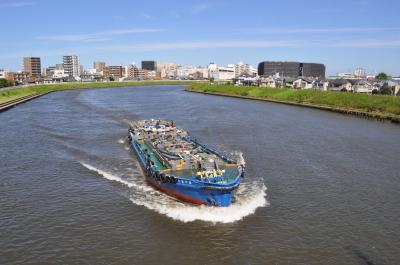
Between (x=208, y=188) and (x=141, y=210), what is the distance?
3.87 m

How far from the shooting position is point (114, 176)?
81.5 feet

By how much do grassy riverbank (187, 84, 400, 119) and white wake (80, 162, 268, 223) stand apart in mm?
39229

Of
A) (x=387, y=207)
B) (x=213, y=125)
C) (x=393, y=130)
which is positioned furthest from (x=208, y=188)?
(x=393, y=130)

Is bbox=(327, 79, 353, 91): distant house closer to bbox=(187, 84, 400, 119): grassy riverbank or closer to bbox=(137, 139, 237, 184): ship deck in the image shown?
bbox=(187, 84, 400, 119): grassy riverbank

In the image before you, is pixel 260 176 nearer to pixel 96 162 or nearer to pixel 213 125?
pixel 96 162

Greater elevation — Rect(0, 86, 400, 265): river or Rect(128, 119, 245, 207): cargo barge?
Rect(128, 119, 245, 207): cargo barge

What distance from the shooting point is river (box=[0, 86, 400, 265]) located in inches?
604

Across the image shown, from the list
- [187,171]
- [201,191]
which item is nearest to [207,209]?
[201,191]

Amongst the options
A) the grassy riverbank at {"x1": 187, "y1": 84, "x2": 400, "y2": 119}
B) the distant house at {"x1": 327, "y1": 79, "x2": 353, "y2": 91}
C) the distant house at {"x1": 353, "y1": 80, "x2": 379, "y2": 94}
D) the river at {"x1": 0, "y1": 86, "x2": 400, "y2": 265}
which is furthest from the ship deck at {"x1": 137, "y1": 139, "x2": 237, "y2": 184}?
the distant house at {"x1": 327, "y1": 79, "x2": 353, "y2": 91}

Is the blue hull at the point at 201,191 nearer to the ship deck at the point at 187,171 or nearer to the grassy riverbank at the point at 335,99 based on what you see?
the ship deck at the point at 187,171

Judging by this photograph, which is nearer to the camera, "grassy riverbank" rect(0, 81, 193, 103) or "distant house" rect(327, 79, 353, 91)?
"grassy riverbank" rect(0, 81, 193, 103)

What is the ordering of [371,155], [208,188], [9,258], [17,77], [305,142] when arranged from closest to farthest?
[9,258]
[208,188]
[371,155]
[305,142]
[17,77]

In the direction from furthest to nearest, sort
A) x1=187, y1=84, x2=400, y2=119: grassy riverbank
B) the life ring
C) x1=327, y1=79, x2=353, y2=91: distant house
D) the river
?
1. x1=327, y1=79, x2=353, y2=91: distant house
2. x1=187, y1=84, x2=400, y2=119: grassy riverbank
3. the life ring
4. the river

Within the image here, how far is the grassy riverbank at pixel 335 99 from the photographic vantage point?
57.1 m
